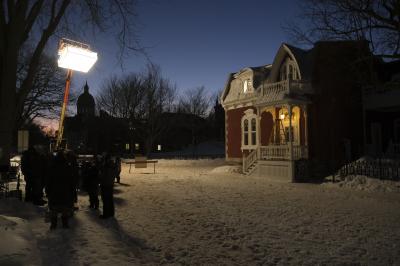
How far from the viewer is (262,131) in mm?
25312

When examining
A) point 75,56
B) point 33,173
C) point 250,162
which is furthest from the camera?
point 250,162

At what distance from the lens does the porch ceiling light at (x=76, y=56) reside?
1238 cm

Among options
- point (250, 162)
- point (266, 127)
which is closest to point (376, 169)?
point (250, 162)

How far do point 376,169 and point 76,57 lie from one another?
13.2 metres

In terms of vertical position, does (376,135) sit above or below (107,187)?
above

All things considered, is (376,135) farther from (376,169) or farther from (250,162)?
(250,162)

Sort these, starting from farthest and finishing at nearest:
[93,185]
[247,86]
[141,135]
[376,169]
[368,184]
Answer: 1. [141,135]
2. [247,86]
3. [376,169]
4. [368,184]
5. [93,185]

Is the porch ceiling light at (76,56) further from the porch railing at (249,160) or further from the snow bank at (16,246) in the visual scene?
the porch railing at (249,160)

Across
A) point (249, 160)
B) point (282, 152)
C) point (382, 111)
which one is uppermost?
point (382, 111)

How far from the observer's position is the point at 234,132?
27875 mm

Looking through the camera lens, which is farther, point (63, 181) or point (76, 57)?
point (76, 57)

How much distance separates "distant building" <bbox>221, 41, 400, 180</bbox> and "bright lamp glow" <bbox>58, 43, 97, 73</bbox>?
34.7ft

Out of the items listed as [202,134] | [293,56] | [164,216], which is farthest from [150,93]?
[164,216]

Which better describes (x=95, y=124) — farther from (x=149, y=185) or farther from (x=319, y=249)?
(x=319, y=249)
